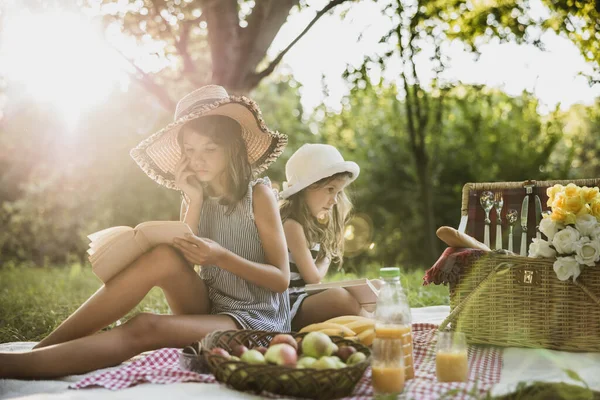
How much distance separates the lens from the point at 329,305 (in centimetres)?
348

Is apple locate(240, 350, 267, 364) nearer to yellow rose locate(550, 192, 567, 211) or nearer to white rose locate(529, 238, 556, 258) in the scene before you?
white rose locate(529, 238, 556, 258)

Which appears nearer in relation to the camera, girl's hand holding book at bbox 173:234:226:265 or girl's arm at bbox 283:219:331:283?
girl's hand holding book at bbox 173:234:226:265

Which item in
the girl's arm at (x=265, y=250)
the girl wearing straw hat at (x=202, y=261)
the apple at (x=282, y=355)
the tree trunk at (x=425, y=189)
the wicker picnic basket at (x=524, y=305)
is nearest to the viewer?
the apple at (x=282, y=355)

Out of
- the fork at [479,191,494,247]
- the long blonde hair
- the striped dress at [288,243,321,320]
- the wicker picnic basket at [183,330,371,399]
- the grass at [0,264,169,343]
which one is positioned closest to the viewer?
the wicker picnic basket at [183,330,371,399]

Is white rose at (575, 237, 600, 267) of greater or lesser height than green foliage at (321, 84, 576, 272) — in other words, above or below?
below

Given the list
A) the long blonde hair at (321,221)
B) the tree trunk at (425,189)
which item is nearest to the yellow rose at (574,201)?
the long blonde hair at (321,221)

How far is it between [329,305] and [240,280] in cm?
52

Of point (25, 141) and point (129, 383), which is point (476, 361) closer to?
point (129, 383)

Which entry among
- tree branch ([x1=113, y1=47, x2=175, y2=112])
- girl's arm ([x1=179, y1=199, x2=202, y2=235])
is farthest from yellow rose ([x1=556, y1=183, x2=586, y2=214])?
tree branch ([x1=113, y1=47, x2=175, y2=112])

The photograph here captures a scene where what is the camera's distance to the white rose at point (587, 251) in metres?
3.05

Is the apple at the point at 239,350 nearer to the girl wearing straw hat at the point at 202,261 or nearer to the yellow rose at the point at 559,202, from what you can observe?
the girl wearing straw hat at the point at 202,261

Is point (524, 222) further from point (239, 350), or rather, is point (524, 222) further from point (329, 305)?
point (239, 350)

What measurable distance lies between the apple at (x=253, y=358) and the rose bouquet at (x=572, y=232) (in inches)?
60.2

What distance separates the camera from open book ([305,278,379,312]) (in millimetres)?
3320
